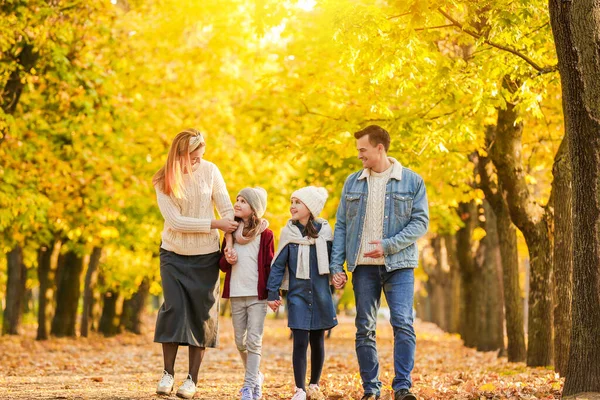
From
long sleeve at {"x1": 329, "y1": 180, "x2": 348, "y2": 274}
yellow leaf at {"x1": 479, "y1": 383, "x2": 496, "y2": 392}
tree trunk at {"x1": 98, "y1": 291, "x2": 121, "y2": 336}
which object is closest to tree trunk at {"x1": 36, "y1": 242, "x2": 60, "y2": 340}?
tree trunk at {"x1": 98, "y1": 291, "x2": 121, "y2": 336}

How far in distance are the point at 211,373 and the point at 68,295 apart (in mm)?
12741

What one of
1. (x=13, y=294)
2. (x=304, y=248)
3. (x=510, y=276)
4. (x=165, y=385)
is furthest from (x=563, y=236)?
(x=13, y=294)

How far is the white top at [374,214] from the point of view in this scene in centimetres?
802

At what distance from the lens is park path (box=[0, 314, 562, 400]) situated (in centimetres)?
909

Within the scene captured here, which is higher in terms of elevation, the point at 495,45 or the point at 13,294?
the point at 495,45

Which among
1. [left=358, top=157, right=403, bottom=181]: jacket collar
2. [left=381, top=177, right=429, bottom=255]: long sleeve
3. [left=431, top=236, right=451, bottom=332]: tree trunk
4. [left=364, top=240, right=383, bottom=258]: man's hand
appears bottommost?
[left=364, top=240, right=383, bottom=258]: man's hand

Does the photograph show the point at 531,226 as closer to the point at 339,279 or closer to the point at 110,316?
Answer: the point at 339,279

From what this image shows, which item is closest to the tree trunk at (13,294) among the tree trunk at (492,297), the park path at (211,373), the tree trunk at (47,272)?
the tree trunk at (47,272)

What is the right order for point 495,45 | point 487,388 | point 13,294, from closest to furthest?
point 487,388, point 495,45, point 13,294

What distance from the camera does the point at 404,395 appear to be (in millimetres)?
7621

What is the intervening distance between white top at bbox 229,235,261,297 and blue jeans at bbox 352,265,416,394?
97cm

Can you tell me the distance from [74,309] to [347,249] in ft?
67.2

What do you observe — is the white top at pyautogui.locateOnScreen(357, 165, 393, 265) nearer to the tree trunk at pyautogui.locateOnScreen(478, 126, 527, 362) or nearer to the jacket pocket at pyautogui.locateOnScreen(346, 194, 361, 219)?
the jacket pocket at pyautogui.locateOnScreen(346, 194, 361, 219)

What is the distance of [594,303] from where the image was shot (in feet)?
24.5
